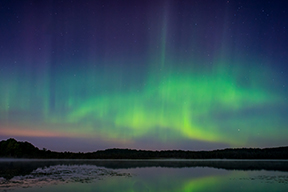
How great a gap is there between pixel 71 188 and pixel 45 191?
8.52ft

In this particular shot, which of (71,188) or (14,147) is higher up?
(14,147)

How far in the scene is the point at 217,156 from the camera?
14012 centimetres

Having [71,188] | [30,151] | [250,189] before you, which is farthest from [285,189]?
[30,151]

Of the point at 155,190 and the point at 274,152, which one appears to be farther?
the point at 274,152

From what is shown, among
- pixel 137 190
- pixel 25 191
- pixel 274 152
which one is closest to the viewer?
pixel 25 191

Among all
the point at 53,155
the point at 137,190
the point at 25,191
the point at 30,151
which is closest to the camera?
the point at 25,191

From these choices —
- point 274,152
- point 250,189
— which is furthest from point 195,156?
point 250,189

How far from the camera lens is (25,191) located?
21594 mm

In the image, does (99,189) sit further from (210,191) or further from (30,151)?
(30,151)

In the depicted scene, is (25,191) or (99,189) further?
(99,189)

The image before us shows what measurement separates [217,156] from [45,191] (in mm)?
128531

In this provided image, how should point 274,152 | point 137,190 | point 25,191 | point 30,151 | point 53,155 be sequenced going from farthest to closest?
point 53,155
point 30,151
point 274,152
point 137,190
point 25,191

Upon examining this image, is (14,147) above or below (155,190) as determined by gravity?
above

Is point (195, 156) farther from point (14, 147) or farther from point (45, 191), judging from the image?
point (45, 191)
